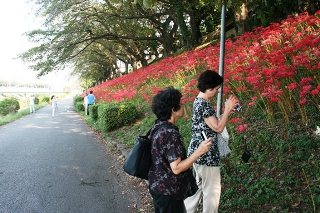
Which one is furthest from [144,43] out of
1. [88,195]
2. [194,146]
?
[194,146]

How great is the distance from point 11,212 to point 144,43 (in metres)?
28.9

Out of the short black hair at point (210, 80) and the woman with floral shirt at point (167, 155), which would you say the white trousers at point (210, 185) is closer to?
the woman with floral shirt at point (167, 155)

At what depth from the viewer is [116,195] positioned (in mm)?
6344

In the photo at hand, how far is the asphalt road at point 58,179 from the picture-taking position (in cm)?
589

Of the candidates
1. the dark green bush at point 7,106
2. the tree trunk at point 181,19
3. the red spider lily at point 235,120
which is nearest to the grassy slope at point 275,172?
the red spider lily at point 235,120

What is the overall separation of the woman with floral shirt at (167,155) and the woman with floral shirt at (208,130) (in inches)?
25.6

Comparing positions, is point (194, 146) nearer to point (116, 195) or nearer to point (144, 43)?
point (116, 195)

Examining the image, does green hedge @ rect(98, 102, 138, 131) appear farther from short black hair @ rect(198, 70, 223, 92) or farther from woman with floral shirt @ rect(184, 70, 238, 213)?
short black hair @ rect(198, 70, 223, 92)

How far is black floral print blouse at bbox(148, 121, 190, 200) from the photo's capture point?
2.85m

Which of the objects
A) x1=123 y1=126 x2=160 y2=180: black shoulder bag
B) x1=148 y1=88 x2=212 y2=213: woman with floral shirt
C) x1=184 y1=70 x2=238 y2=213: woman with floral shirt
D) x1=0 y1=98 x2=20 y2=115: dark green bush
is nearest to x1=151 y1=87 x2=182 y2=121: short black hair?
x1=148 y1=88 x2=212 y2=213: woman with floral shirt

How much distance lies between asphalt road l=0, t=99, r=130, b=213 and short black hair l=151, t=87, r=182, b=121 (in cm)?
313

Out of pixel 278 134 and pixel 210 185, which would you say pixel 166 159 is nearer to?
pixel 210 185

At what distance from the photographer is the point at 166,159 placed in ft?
9.64

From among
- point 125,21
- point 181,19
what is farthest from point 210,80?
point 125,21
